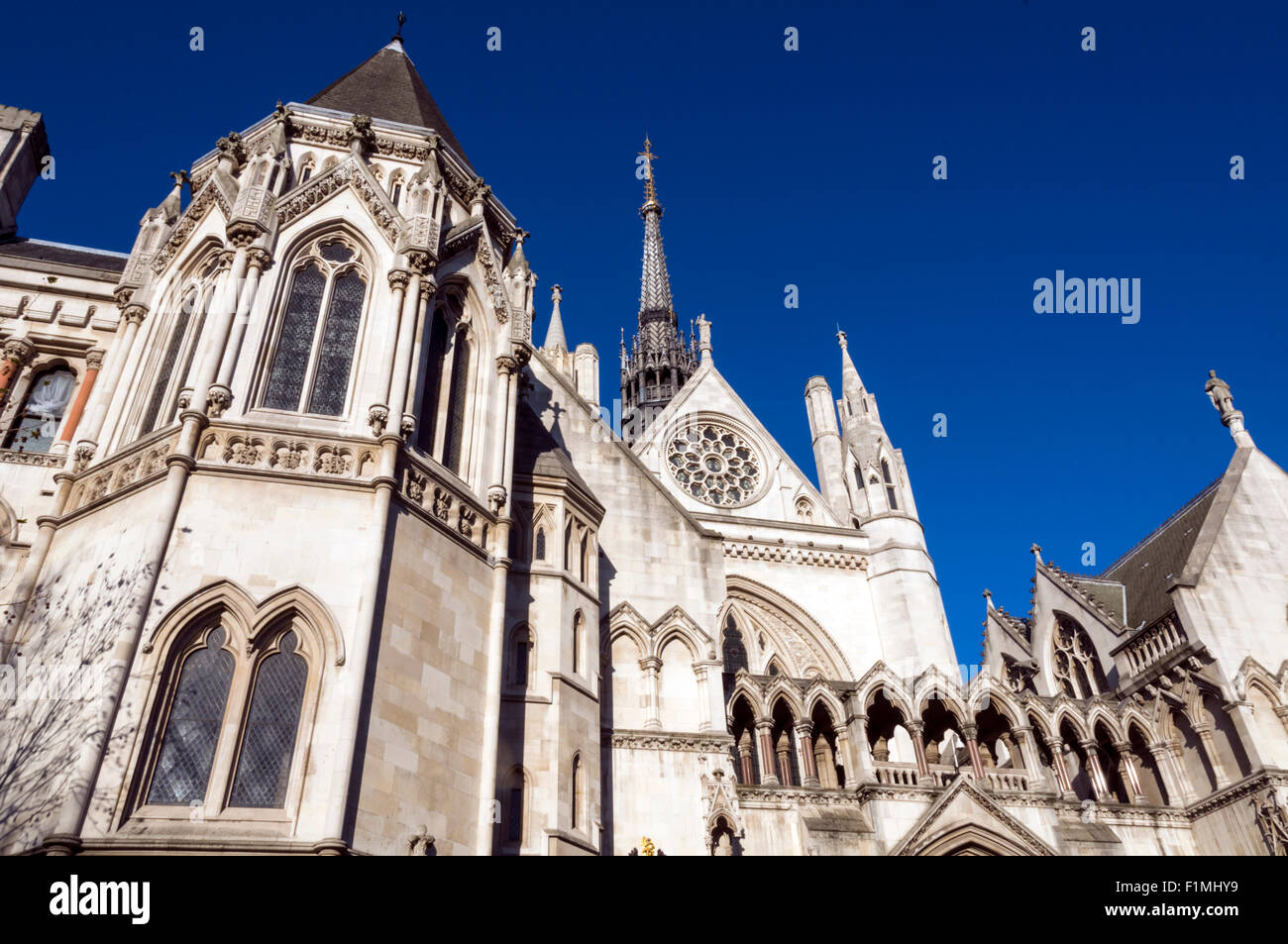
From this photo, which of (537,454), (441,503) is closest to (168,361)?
(441,503)

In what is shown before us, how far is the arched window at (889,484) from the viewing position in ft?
106

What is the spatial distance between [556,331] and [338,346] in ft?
82.7

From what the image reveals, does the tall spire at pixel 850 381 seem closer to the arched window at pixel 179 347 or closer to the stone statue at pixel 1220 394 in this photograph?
the stone statue at pixel 1220 394

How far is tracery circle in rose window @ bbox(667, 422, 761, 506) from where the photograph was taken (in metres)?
33.6

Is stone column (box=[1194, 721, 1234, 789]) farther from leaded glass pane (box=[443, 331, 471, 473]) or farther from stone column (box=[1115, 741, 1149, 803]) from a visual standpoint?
leaded glass pane (box=[443, 331, 471, 473])

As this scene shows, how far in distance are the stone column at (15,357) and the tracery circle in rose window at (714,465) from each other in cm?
2062

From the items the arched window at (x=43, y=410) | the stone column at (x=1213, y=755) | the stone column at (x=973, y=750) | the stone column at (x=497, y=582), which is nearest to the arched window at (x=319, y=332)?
the stone column at (x=497, y=582)

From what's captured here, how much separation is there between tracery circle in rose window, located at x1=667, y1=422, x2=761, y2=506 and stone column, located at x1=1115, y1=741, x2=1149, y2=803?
14654 mm

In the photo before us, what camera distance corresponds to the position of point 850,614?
29812mm

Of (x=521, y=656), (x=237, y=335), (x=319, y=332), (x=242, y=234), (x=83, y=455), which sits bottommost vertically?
(x=521, y=656)

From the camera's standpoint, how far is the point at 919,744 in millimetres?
20750

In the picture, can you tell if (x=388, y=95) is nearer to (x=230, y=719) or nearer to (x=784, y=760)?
(x=230, y=719)

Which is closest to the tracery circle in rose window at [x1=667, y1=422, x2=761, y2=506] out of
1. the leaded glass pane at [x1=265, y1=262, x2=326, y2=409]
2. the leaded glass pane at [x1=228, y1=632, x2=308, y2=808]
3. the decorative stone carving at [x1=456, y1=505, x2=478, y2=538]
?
the decorative stone carving at [x1=456, y1=505, x2=478, y2=538]
